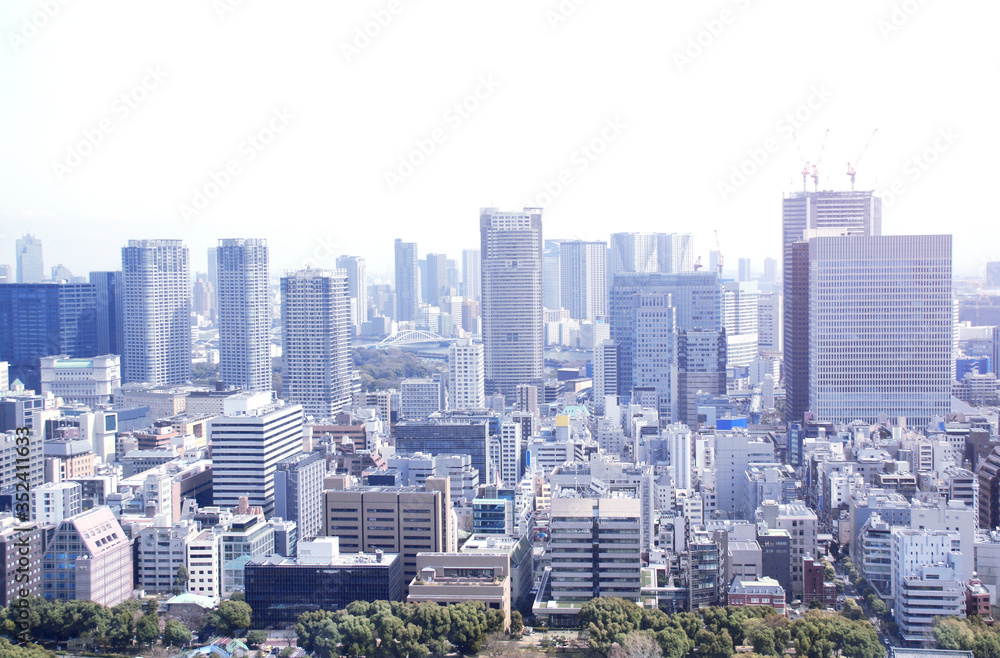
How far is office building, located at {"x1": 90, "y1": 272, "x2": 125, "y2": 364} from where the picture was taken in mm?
30984

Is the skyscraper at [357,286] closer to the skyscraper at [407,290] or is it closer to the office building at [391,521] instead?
the skyscraper at [407,290]

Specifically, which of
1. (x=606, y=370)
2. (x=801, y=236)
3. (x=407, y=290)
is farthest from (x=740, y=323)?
(x=407, y=290)

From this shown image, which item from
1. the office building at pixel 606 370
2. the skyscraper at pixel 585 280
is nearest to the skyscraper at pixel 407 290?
the skyscraper at pixel 585 280

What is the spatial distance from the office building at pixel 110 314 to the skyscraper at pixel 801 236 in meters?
18.8

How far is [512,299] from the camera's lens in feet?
102

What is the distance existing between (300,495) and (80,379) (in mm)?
15254

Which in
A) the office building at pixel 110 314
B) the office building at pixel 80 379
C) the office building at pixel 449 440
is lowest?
the office building at pixel 449 440

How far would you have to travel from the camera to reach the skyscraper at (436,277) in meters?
45.4

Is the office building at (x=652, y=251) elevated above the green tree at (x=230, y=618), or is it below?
above

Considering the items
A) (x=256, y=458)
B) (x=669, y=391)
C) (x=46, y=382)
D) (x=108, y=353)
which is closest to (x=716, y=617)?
(x=256, y=458)

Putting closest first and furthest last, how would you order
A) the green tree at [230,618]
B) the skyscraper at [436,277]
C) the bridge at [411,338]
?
the green tree at [230,618], the bridge at [411,338], the skyscraper at [436,277]

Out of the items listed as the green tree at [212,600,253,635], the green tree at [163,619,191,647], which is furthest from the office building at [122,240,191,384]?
the green tree at [163,619,191,647]

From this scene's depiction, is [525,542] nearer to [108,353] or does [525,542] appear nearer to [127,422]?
[127,422]

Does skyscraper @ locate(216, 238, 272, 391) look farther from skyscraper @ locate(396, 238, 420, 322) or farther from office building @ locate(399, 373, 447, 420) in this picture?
skyscraper @ locate(396, 238, 420, 322)
